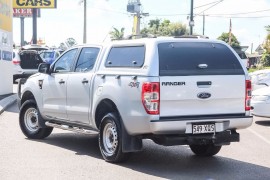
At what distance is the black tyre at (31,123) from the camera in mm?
10297

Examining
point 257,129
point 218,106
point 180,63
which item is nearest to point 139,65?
point 180,63

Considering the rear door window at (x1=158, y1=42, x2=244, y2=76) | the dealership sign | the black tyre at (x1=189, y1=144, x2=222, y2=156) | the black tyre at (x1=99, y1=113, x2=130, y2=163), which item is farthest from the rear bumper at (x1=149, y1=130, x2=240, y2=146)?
the dealership sign

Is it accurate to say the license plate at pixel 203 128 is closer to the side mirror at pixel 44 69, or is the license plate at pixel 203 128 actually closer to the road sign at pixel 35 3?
the side mirror at pixel 44 69

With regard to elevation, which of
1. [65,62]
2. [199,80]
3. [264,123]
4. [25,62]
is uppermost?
[65,62]

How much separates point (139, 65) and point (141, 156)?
74.1 inches

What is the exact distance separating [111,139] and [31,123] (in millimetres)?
2950

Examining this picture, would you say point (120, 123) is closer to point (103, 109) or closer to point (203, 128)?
point (103, 109)

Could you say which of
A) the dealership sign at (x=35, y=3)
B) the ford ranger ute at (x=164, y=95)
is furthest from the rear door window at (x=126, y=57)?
the dealership sign at (x=35, y=3)

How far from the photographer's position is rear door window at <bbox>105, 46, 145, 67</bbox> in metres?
7.69

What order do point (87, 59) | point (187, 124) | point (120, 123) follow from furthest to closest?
1. point (87, 59)
2. point (120, 123)
3. point (187, 124)

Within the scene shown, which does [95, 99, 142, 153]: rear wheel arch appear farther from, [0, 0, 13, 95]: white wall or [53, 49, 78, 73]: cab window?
[0, 0, 13, 95]: white wall

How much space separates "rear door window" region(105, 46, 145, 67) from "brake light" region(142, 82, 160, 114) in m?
0.46

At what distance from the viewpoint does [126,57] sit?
803 centimetres

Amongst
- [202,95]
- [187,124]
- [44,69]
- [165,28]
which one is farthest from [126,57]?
[165,28]
